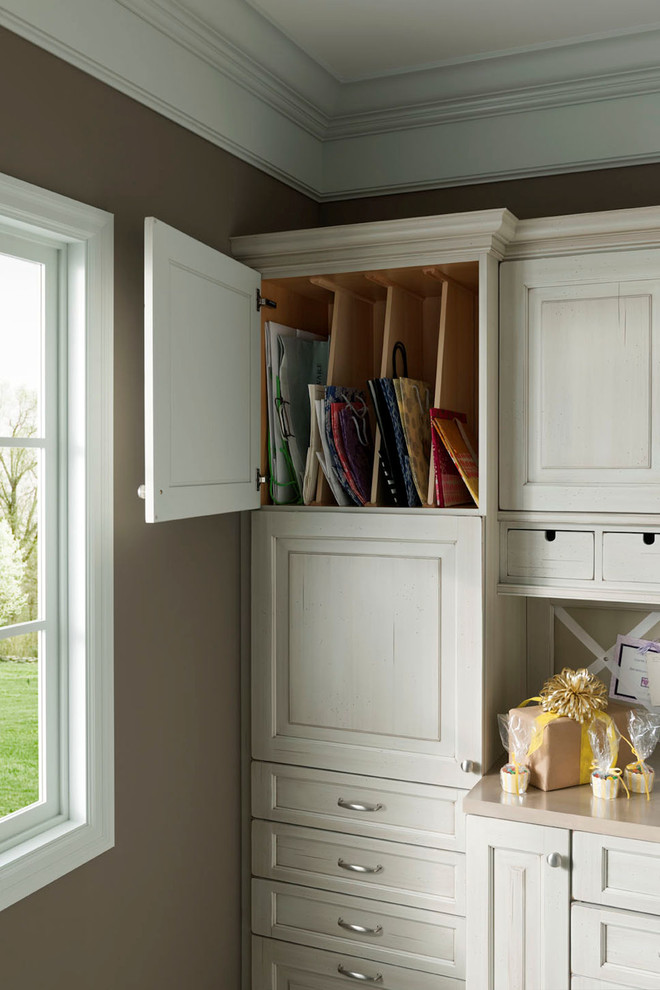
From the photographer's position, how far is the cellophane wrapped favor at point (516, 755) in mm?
2076

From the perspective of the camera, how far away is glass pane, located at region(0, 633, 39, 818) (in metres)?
1.79

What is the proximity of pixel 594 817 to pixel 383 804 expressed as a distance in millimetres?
559

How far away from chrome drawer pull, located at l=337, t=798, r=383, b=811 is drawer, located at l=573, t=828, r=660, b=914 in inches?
20.9

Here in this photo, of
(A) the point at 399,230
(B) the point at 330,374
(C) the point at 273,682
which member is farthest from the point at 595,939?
(A) the point at 399,230

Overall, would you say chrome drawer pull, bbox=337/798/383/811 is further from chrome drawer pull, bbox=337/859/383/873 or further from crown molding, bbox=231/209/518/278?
crown molding, bbox=231/209/518/278

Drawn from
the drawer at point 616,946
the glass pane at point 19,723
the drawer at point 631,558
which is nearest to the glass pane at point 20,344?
the glass pane at point 19,723

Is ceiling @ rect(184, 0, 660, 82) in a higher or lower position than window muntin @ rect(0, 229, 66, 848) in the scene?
higher

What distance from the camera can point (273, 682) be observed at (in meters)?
2.42

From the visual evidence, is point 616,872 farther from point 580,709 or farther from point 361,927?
point 361,927

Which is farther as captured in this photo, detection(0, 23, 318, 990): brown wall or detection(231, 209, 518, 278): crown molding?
detection(231, 209, 518, 278): crown molding

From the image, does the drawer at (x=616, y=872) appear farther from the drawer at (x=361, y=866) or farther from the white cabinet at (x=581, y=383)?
the white cabinet at (x=581, y=383)

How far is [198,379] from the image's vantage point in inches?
77.9

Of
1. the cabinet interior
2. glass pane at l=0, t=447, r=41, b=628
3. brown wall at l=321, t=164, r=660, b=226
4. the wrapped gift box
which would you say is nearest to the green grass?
glass pane at l=0, t=447, r=41, b=628

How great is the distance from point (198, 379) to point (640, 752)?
1.33 metres
